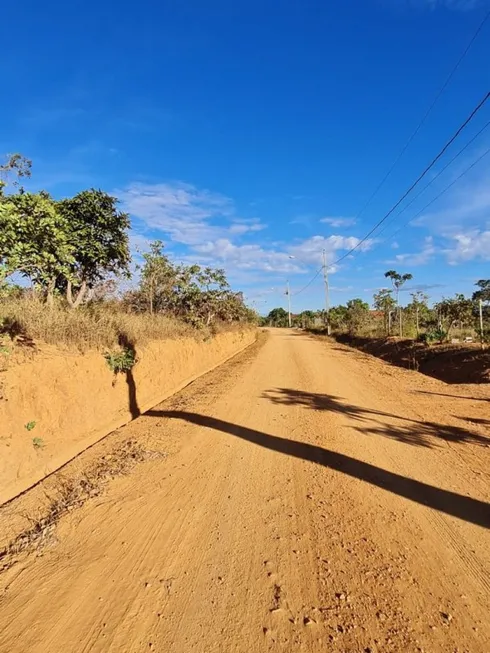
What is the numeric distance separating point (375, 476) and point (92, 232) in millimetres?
9102

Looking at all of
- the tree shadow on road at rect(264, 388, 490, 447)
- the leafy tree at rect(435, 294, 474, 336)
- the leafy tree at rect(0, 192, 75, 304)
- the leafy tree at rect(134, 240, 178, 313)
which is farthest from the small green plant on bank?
the leafy tree at rect(435, 294, 474, 336)

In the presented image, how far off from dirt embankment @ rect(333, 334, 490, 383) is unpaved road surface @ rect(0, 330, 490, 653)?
21.5ft

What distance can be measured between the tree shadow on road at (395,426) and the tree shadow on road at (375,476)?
4.08 feet

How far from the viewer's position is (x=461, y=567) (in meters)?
2.98

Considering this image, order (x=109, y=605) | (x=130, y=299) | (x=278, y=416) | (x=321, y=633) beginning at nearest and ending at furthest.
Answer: (x=321, y=633)
(x=109, y=605)
(x=278, y=416)
(x=130, y=299)

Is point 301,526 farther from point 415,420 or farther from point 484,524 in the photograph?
point 415,420

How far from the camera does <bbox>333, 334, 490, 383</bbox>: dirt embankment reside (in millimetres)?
12070

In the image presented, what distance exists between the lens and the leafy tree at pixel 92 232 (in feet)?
32.8

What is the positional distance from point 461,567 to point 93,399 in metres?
6.00

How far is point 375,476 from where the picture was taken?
4.64 metres

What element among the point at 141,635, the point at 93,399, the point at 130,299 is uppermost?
the point at 130,299

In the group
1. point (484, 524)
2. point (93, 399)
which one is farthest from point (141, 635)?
point (93, 399)

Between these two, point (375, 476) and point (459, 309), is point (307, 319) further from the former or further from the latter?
point (375, 476)

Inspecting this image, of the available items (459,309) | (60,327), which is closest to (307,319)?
(459,309)
